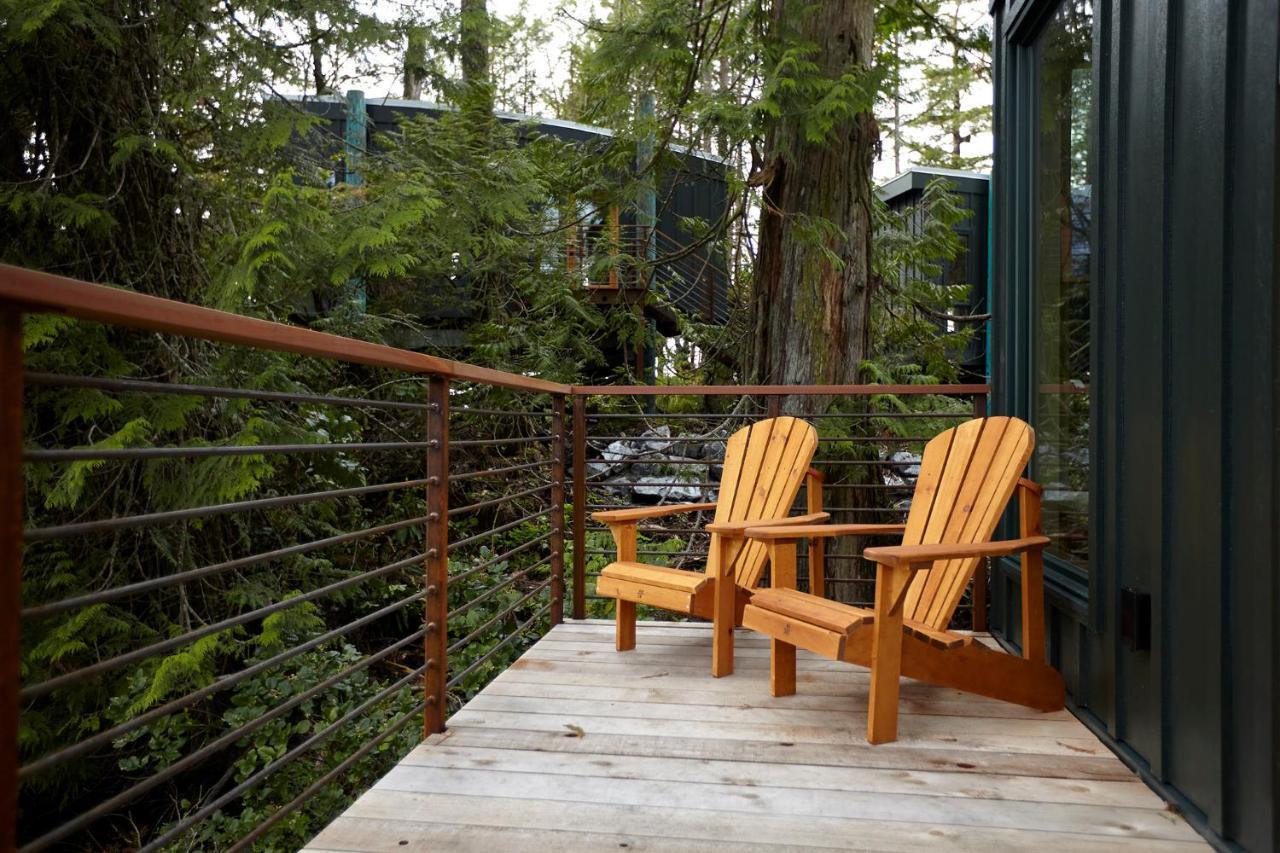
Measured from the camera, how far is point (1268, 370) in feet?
5.45

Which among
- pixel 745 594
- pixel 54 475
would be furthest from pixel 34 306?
pixel 54 475

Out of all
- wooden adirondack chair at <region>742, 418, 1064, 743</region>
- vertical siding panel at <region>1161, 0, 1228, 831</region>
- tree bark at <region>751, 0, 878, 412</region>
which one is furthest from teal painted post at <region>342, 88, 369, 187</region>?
vertical siding panel at <region>1161, 0, 1228, 831</region>

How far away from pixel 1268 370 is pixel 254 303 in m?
4.10

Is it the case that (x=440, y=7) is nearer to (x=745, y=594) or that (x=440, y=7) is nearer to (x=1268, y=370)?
(x=745, y=594)

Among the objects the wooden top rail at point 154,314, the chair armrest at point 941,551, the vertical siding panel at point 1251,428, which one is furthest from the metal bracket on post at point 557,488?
the vertical siding panel at point 1251,428

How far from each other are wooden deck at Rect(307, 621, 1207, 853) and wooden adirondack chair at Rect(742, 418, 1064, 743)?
13 cm

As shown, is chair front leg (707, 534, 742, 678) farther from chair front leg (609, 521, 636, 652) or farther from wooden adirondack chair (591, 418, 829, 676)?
chair front leg (609, 521, 636, 652)

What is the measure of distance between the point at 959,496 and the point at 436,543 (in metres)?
1.72

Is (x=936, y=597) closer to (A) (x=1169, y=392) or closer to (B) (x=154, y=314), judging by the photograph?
(A) (x=1169, y=392)

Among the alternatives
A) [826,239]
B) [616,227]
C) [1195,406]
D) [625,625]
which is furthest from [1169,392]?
[616,227]

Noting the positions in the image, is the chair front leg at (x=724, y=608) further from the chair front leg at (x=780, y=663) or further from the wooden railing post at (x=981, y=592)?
the wooden railing post at (x=981, y=592)

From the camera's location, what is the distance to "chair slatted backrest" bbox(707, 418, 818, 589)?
11.1 feet

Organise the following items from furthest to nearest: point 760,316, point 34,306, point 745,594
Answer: point 760,316, point 745,594, point 34,306

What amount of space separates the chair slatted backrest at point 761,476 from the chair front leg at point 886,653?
89 cm
